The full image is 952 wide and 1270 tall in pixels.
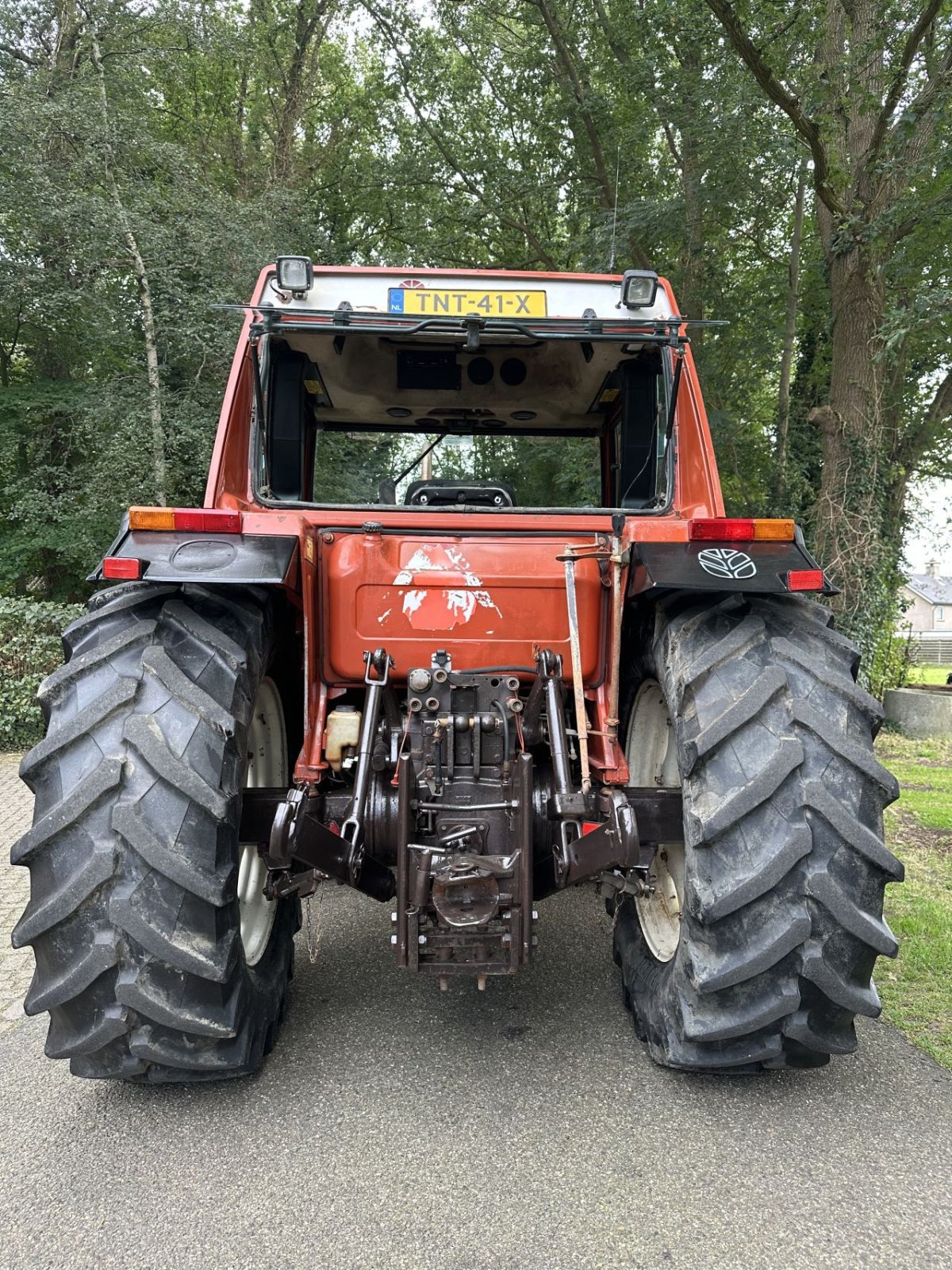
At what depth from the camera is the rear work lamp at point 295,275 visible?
3.17 meters

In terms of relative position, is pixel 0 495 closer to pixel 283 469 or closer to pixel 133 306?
pixel 133 306

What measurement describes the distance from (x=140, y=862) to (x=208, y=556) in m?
0.87

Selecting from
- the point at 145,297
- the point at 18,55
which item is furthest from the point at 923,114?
the point at 18,55

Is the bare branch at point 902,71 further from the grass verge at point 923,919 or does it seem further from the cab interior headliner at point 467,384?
the grass verge at point 923,919

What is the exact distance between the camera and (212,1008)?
2238mm

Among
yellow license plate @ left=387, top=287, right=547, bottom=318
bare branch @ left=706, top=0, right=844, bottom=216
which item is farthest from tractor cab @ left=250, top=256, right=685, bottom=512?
bare branch @ left=706, top=0, right=844, bottom=216

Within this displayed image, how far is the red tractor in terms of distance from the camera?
7.21 feet

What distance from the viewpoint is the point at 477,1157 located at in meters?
2.27

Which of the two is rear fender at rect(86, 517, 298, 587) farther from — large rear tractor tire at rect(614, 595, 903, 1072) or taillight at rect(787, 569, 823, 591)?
taillight at rect(787, 569, 823, 591)

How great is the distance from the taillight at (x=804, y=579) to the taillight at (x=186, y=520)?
1.63 metres

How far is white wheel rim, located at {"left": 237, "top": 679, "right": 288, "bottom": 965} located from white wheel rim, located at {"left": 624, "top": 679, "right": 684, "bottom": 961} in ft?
4.43

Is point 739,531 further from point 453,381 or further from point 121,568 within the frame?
point 453,381

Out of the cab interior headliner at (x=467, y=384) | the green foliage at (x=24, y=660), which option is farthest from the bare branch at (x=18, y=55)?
the cab interior headliner at (x=467, y=384)

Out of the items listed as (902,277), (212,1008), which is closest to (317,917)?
(212,1008)
